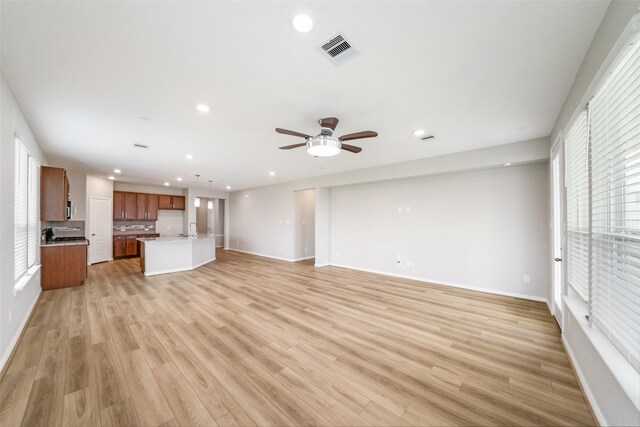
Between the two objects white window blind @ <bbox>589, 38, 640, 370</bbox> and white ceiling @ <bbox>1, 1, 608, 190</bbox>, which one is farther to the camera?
white ceiling @ <bbox>1, 1, 608, 190</bbox>

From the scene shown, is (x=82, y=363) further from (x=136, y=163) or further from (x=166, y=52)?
(x=136, y=163)

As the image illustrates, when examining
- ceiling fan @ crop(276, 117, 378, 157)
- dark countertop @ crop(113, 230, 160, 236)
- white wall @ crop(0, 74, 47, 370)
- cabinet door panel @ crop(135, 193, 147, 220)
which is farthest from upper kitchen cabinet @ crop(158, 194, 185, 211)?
ceiling fan @ crop(276, 117, 378, 157)

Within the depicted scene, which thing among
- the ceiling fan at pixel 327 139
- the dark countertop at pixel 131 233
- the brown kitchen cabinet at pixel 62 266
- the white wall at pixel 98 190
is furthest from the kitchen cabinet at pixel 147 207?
the ceiling fan at pixel 327 139

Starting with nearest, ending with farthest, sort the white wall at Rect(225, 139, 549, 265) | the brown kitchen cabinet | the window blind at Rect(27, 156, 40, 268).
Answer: the window blind at Rect(27, 156, 40, 268) < the white wall at Rect(225, 139, 549, 265) < the brown kitchen cabinet

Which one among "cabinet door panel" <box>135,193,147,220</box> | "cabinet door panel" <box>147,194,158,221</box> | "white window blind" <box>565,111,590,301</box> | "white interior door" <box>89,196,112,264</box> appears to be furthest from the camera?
"cabinet door panel" <box>147,194,158,221</box>

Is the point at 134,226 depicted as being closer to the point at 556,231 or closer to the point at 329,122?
the point at 329,122

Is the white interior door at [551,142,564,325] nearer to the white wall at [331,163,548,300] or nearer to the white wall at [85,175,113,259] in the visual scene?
the white wall at [331,163,548,300]

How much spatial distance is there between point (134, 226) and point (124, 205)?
0.85 m

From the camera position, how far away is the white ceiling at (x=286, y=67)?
1.51 m

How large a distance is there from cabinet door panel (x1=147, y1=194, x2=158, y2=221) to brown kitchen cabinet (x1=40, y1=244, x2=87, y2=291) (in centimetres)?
389

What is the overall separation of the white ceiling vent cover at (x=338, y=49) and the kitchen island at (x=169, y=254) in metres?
5.98

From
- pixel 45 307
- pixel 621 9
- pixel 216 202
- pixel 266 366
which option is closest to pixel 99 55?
pixel 266 366

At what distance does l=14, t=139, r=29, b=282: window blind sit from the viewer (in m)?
2.89

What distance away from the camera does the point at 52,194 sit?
4.32 m
